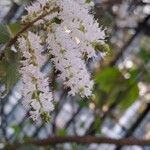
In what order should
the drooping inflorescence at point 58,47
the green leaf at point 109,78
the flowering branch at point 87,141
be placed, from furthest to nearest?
the green leaf at point 109,78 → the flowering branch at point 87,141 → the drooping inflorescence at point 58,47

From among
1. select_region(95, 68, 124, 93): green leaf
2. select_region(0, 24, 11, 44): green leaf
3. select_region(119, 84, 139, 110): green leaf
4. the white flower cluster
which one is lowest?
select_region(119, 84, 139, 110): green leaf

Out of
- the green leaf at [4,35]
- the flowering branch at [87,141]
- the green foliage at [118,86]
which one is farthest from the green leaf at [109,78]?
the green leaf at [4,35]

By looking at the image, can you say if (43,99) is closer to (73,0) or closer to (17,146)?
(73,0)

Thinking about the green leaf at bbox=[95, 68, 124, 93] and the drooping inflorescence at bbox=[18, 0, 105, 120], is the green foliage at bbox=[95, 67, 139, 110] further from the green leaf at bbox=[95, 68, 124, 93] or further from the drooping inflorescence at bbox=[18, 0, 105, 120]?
the drooping inflorescence at bbox=[18, 0, 105, 120]

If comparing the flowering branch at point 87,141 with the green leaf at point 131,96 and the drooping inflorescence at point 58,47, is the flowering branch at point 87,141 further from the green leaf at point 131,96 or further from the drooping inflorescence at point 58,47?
the drooping inflorescence at point 58,47

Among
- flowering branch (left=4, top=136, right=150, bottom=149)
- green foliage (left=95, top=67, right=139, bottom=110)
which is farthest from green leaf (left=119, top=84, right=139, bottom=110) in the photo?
flowering branch (left=4, top=136, right=150, bottom=149)

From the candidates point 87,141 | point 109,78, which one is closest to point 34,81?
point 87,141

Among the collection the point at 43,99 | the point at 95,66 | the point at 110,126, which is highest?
the point at 43,99

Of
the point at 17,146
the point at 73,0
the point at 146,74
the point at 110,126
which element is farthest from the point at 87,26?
the point at 110,126
